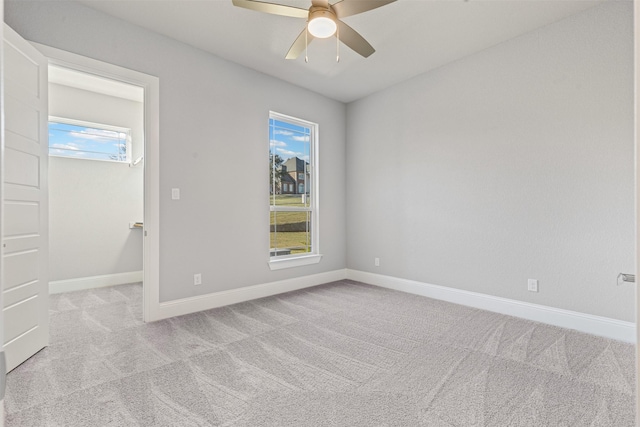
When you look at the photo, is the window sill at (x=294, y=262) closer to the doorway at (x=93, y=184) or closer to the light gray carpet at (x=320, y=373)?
the light gray carpet at (x=320, y=373)

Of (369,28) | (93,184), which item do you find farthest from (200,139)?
(93,184)

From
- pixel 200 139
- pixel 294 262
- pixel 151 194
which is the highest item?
pixel 200 139

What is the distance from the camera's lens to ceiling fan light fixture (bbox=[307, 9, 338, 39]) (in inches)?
85.7

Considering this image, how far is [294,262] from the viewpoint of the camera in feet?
14.3

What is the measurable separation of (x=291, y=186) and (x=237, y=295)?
5.49ft

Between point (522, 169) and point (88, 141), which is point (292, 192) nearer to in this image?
point (522, 169)

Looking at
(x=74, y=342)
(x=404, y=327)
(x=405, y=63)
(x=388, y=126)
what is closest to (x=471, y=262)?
(x=404, y=327)

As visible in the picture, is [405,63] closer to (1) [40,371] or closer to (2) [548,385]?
(2) [548,385]

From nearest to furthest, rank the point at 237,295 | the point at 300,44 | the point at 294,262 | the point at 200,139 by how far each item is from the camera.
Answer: the point at 300,44, the point at 200,139, the point at 237,295, the point at 294,262

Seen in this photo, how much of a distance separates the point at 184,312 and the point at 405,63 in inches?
149

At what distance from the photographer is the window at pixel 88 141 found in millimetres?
4223

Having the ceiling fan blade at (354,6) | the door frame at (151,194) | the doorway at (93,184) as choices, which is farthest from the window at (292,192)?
the ceiling fan blade at (354,6)

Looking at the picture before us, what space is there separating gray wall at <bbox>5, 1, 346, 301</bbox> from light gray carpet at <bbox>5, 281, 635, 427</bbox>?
642 mm

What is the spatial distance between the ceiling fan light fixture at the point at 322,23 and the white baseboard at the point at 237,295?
9.24 feet
